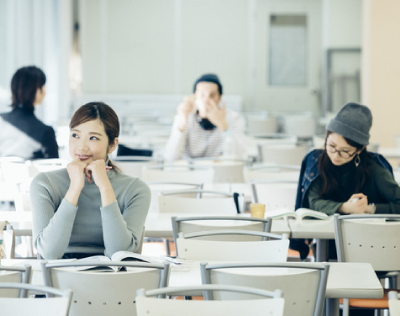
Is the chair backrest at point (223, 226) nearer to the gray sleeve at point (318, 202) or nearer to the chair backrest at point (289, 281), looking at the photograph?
the gray sleeve at point (318, 202)

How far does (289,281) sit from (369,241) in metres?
0.89

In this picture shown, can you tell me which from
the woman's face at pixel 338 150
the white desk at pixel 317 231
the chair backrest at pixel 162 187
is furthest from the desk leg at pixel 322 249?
the chair backrest at pixel 162 187

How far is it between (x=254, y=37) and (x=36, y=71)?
765cm

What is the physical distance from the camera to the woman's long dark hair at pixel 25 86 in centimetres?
421

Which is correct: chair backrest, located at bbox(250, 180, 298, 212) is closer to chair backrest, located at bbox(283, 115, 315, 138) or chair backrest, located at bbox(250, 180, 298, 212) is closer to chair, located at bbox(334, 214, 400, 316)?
chair, located at bbox(334, 214, 400, 316)

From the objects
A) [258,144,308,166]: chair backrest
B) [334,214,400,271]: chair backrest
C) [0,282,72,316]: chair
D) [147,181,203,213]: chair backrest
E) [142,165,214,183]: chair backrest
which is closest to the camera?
[0,282,72,316]: chair

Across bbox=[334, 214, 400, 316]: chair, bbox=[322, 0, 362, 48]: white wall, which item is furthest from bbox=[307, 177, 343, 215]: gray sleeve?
bbox=[322, 0, 362, 48]: white wall

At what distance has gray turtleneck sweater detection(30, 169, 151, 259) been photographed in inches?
86.4

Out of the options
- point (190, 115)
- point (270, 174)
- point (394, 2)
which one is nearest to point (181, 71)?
point (394, 2)

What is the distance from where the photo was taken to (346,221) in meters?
2.53

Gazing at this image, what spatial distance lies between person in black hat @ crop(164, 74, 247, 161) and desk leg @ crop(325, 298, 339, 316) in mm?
2719

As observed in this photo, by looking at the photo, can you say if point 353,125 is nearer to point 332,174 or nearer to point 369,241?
point 332,174

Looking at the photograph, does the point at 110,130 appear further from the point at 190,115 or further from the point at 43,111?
the point at 43,111

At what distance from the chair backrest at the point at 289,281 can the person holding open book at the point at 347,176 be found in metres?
1.20
